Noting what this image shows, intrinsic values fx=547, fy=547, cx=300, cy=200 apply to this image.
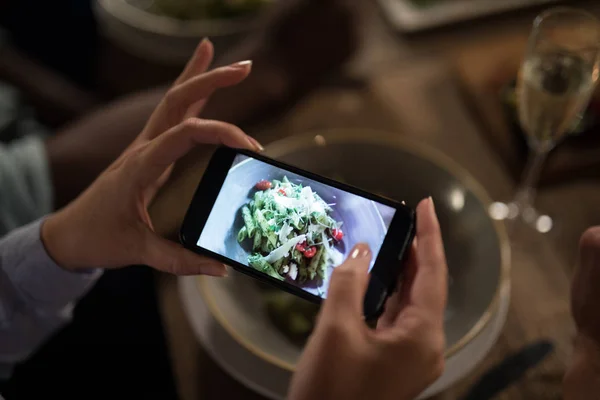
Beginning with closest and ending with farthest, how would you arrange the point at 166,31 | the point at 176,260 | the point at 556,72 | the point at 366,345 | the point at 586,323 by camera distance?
1. the point at 366,345
2. the point at 176,260
3. the point at 586,323
4. the point at 556,72
5. the point at 166,31

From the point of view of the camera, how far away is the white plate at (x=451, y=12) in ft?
3.70

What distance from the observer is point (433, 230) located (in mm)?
459

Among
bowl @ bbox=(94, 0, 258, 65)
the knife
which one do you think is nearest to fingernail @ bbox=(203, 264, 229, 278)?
the knife

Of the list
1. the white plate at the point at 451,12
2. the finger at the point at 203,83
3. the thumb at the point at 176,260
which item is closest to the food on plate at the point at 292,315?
the thumb at the point at 176,260

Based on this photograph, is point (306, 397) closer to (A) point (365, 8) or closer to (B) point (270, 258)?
(B) point (270, 258)

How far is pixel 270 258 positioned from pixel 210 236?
2.4 inches

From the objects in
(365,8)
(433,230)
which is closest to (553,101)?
(433,230)

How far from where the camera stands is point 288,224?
0.50 metres

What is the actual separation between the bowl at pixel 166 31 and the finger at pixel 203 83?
0.55 meters

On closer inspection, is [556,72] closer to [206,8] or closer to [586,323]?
[586,323]

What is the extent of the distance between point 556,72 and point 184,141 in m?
0.52

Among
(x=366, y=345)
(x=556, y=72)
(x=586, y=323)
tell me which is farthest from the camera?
(x=556, y=72)

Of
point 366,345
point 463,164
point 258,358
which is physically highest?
point 463,164

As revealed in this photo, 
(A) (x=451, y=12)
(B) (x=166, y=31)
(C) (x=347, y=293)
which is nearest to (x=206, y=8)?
(B) (x=166, y=31)
